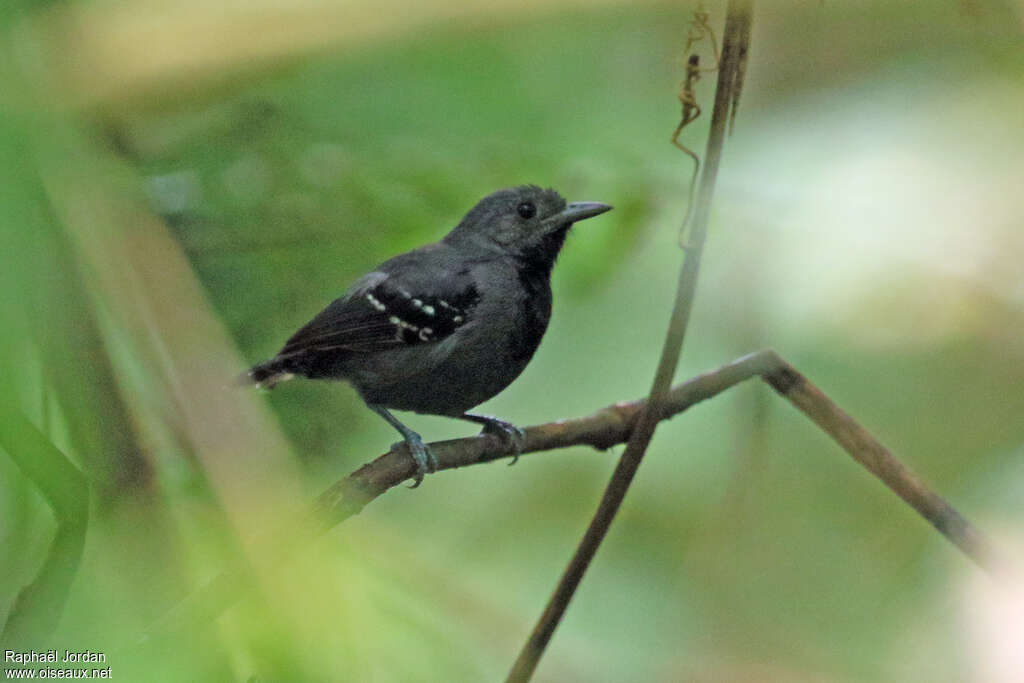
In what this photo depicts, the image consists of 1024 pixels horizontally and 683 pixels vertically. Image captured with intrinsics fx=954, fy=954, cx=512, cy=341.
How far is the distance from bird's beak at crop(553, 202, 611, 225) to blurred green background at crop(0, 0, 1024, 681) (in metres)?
0.08

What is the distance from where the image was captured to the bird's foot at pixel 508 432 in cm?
220

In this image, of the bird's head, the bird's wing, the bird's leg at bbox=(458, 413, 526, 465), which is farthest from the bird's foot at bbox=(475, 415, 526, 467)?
the bird's head

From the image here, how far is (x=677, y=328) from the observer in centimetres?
164

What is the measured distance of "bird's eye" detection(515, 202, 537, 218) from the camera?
3.33 m

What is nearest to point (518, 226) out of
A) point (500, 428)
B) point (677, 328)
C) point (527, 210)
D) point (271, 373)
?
point (527, 210)

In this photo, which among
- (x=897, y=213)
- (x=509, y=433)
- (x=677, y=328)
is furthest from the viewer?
(x=897, y=213)

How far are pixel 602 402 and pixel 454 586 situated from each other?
1.23 metres

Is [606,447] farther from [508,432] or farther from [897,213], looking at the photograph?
[897,213]

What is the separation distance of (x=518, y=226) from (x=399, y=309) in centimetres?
60

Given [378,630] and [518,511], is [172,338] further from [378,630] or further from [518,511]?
[518,511]

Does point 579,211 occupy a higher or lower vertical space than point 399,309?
higher

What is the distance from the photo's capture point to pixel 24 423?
2.48 feet

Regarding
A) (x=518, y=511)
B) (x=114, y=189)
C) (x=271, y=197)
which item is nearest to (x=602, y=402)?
(x=518, y=511)

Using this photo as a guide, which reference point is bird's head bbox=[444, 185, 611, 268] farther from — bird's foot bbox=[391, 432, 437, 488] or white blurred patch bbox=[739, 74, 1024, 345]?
bird's foot bbox=[391, 432, 437, 488]
